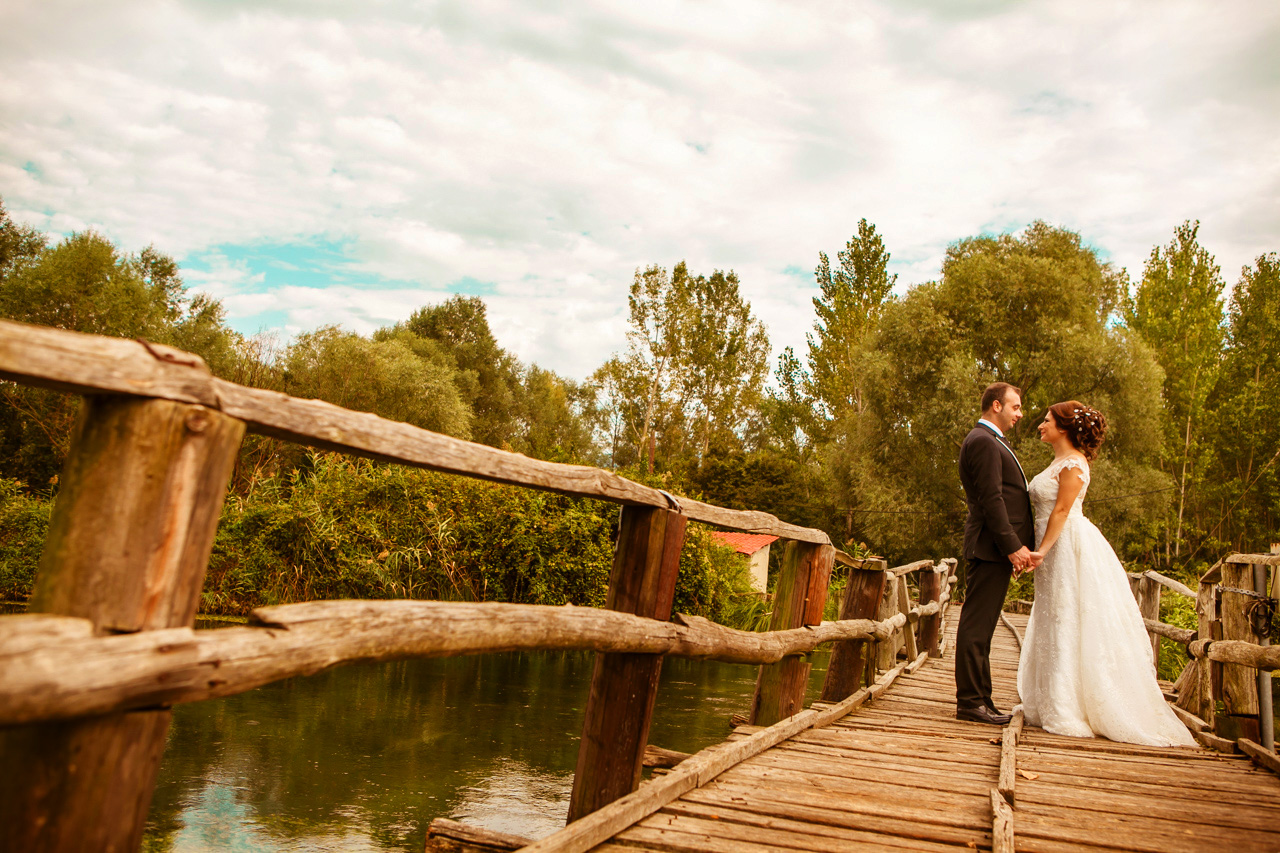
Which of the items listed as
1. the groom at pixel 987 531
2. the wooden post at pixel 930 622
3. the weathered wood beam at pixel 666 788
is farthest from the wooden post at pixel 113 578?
the wooden post at pixel 930 622

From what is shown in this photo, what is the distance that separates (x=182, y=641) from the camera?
4.57 ft

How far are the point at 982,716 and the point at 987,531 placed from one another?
39.6 inches

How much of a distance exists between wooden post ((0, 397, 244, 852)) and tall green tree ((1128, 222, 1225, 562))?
33038 mm

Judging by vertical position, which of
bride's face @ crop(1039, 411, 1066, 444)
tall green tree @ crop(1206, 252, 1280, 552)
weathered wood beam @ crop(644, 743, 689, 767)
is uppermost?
tall green tree @ crop(1206, 252, 1280, 552)

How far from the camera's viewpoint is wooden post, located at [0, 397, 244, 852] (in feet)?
4.33

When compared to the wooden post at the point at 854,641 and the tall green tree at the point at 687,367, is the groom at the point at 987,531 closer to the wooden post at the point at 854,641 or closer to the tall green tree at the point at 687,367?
the wooden post at the point at 854,641

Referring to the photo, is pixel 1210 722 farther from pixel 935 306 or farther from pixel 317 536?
pixel 935 306

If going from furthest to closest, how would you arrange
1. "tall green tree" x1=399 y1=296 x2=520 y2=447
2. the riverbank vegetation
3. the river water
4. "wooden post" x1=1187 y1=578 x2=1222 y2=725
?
"tall green tree" x1=399 y1=296 x2=520 y2=447 < the riverbank vegetation < the river water < "wooden post" x1=1187 y1=578 x2=1222 y2=725

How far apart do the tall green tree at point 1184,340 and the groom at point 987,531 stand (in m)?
28.6

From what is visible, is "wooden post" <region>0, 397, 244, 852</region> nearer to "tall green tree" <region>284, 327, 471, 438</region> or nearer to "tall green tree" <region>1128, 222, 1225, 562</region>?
"tall green tree" <region>284, 327, 471, 438</region>

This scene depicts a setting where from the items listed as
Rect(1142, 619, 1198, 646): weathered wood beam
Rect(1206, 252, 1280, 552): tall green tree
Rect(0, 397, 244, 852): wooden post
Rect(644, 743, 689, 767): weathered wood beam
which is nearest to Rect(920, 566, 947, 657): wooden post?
Rect(1142, 619, 1198, 646): weathered wood beam

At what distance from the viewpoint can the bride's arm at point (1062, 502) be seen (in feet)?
15.7

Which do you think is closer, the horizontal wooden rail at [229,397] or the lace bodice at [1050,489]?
the horizontal wooden rail at [229,397]

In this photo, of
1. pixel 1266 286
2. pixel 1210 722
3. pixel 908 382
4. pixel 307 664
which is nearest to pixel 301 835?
pixel 307 664
